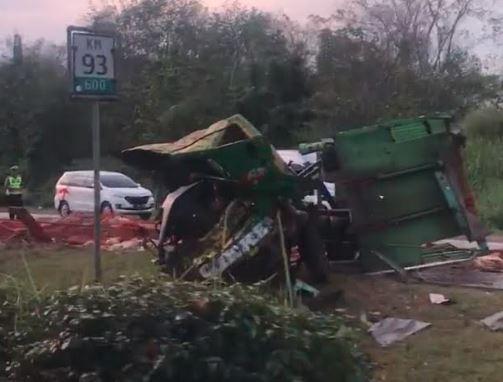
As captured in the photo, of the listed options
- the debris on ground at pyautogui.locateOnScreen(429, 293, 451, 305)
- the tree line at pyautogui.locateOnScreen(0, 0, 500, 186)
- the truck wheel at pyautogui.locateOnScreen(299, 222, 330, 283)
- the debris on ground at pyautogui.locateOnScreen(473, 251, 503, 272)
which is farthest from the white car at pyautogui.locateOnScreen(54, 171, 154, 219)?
the debris on ground at pyautogui.locateOnScreen(429, 293, 451, 305)

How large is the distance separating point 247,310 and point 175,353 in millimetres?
577

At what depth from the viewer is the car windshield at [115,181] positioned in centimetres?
3484

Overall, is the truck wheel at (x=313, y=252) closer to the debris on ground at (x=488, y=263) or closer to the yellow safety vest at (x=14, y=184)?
the debris on ground at (x=488, y=263)

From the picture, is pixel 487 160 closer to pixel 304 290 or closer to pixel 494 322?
pixel 304 290

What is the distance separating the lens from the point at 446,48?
159ft

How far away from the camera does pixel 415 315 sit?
10109mm

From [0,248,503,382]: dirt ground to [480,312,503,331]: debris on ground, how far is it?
0.08 meters

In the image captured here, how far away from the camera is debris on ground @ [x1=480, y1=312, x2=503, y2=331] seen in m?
9.35

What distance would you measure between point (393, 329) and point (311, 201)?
9.96 feet

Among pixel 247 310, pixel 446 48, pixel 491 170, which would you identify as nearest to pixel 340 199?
pixel 247 310

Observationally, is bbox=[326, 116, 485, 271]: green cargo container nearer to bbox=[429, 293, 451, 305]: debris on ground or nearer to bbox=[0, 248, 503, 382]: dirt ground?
bbox=[0, 248, 503, 382]: dirt ground

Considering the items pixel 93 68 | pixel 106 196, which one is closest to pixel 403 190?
pixel 93 68

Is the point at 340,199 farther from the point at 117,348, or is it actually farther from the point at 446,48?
the point at 446,48

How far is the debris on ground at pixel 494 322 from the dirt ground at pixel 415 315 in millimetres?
81
